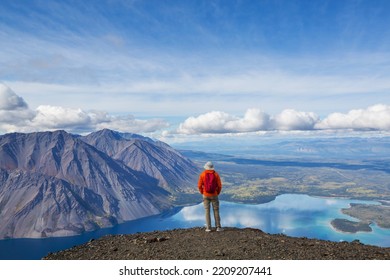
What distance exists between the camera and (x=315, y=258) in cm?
1548

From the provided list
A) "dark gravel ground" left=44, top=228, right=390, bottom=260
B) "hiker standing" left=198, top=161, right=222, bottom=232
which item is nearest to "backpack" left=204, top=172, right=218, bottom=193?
"hiker standing" left=198, top=161, right=222, bottom=232

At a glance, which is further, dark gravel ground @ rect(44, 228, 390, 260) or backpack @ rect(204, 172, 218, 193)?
backpack @ rect(204, 172, 218, 193)

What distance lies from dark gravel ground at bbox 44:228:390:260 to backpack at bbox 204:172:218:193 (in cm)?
250

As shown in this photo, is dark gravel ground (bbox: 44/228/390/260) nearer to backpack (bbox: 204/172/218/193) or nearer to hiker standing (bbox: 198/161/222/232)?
hiker standing (bbox: 198/161/222/232)

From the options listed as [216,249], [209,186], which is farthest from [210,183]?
[216,249]

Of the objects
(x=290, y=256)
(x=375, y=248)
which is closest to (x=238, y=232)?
(x=290, y=256)

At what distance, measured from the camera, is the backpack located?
20281mm

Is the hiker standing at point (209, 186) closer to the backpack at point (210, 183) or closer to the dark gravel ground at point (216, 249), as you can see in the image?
the backpack at point (210, 183)

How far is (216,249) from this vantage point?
16.6m

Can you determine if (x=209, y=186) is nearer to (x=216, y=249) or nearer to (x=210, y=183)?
(x=210, y=183)

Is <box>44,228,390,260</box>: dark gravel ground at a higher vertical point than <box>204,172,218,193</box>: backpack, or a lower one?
lower

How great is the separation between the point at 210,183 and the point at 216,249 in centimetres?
459

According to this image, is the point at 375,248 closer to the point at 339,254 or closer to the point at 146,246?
the point at 339,254
